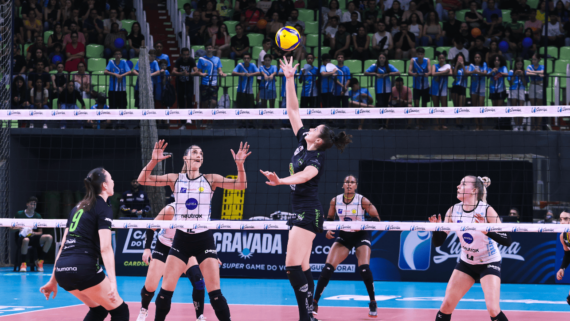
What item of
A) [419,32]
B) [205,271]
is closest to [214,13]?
[419,32]

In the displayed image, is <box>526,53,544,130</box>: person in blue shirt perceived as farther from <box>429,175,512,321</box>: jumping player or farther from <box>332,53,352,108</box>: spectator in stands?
<box>429,175,512,321</box>: jumping player

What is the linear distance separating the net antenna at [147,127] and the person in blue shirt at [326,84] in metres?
3.75

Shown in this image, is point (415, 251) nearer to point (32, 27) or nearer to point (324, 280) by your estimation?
point (324, 280)

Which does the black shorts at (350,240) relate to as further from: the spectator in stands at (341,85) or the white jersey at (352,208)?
the spectator in stands at (341,85)

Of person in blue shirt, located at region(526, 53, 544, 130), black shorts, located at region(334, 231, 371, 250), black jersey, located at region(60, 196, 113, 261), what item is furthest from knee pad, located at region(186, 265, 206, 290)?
person in blue shirt, located at region(526, 53, 544, 130)

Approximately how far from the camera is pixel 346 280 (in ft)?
43.8

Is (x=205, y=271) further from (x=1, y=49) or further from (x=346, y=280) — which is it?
(x=1, y=49)

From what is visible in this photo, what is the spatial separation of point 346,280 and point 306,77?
15.3ft

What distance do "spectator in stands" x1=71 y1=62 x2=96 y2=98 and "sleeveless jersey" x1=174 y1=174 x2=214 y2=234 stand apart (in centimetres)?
858

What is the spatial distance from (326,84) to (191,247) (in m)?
8.77

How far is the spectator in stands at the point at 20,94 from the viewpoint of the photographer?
14.8 m

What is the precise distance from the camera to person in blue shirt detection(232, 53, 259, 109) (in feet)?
48.5

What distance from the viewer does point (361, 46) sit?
16562 millimetres

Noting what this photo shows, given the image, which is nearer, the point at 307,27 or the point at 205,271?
the point at 205,271
